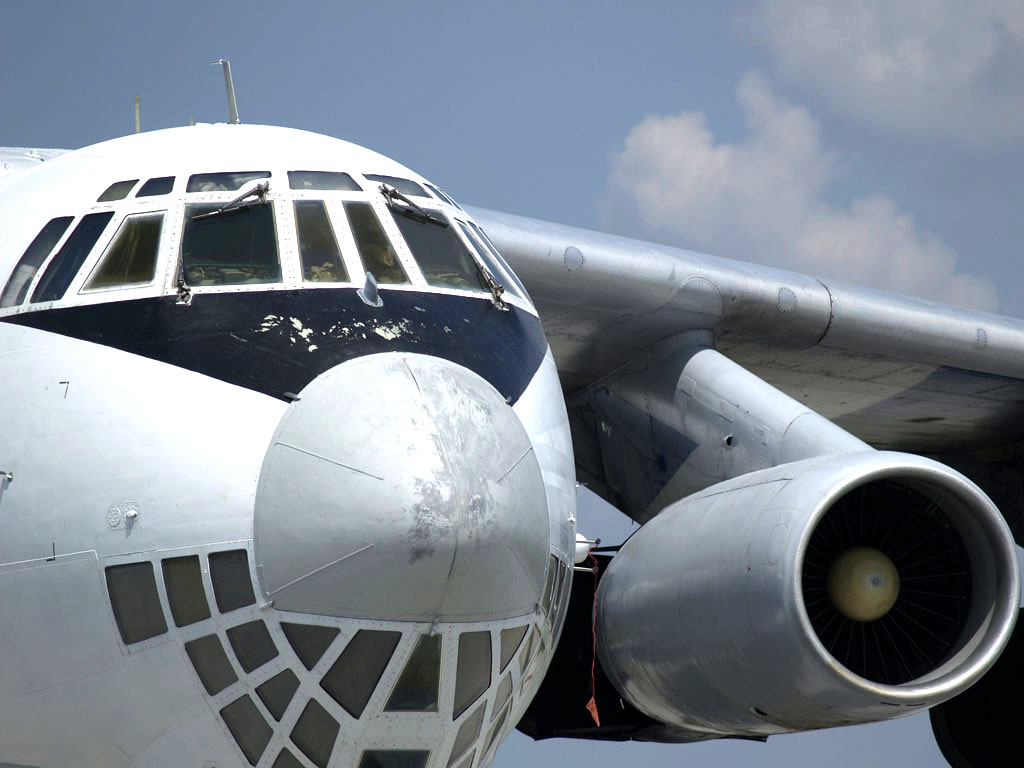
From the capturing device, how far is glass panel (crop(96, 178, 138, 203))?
16.6ft

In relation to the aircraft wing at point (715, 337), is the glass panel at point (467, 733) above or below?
below

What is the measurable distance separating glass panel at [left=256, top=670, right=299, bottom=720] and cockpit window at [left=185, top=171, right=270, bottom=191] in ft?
6.18

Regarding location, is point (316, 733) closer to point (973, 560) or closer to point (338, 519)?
point (338, 519)

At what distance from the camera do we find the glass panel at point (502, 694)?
175 inches

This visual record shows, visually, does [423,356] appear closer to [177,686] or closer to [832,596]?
[177,686]

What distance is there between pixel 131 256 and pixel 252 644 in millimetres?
1507

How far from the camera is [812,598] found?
6836 mm

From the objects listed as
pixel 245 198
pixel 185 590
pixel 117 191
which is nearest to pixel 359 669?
pixel 185 590

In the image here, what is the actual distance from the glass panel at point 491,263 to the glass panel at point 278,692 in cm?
197

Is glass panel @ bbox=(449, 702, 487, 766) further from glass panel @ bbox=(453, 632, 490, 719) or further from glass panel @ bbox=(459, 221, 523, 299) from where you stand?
glass panel @ bbox=(459, 221, 523, 299)

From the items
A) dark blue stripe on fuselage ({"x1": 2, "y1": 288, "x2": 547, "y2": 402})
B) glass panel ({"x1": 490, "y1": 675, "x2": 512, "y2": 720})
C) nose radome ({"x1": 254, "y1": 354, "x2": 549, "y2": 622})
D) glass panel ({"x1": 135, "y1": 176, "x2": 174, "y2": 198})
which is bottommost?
glass panel ({"x1": 490, "y1": 675, "x2": 512, "y2": 720})

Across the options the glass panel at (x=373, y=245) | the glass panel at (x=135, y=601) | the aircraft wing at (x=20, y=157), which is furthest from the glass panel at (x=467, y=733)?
the aircraft wing at (x=20, y=157)

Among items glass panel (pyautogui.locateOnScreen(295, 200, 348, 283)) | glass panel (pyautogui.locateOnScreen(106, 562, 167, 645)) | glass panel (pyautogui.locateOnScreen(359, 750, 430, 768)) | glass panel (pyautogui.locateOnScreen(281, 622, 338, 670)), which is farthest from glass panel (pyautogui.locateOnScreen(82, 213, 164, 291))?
glass panel (pyautogui.locateOnScreen(359, 750, 430, 768))

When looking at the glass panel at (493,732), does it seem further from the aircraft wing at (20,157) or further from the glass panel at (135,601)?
the aircraft wing at (20,157)
